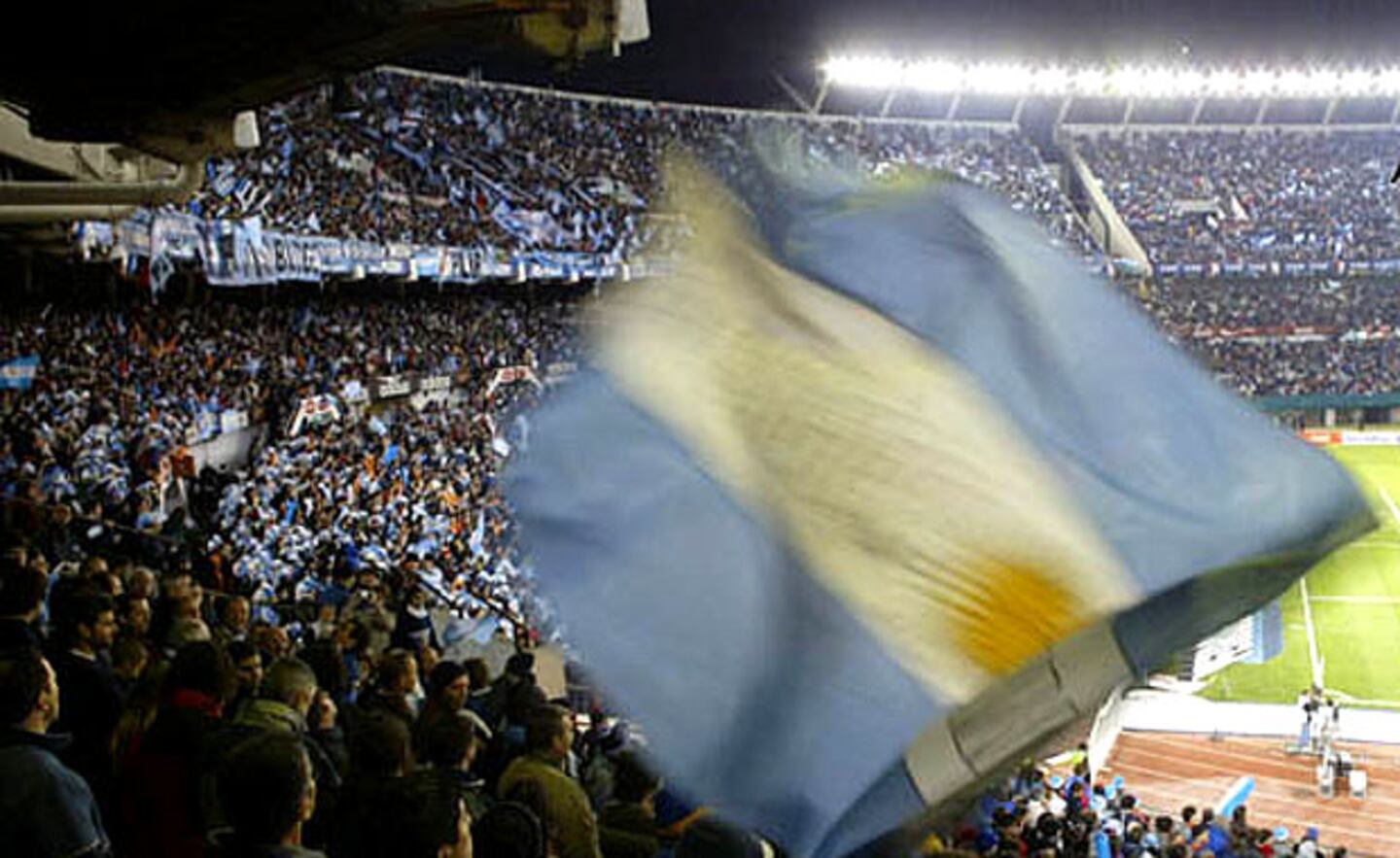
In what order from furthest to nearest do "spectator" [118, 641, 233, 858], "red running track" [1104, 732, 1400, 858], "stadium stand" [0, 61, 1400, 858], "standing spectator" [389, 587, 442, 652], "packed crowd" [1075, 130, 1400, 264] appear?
1. "packed crowd" [1075, 130, 1400, 264]
2. "red running track" [1104, 732, 1400, 858]
3. "standing spectator" [389, 587, 442, 652]
4. "spectator" [118, 641, 233, 858]
5. "stadium stand" [0, 61, 1400, 858]

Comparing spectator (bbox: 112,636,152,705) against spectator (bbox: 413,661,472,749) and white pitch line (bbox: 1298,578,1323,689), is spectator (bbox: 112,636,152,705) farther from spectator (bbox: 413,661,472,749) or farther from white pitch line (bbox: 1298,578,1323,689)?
white pitch line (bbox: 1298,578,1323,689)

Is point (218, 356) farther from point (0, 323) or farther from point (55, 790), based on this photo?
point (55, 790)

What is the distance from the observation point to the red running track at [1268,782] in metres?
17.0

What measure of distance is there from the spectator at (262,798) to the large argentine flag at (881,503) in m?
Result: 0.74

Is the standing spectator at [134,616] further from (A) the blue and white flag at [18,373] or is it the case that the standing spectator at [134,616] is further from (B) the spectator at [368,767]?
(A) the blue and white flag at [18,373]

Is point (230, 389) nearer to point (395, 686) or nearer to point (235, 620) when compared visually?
point (235, 620)

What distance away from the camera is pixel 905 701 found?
292 cm

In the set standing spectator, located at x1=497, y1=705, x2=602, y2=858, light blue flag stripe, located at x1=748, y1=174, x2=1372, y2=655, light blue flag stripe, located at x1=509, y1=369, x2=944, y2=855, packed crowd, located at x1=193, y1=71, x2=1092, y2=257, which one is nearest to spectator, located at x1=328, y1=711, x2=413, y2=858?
standing spectator, located at x1=497, y1=705, x2=602, y2=858

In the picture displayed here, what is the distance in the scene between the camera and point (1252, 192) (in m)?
62.7

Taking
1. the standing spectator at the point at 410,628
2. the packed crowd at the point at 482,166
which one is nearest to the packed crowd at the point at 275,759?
the standing spectator at the point at 410,628

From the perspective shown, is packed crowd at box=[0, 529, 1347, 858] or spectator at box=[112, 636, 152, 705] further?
spectator at box=[112, 636, 152, 705]

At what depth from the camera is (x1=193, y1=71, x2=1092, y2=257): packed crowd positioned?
31531mm

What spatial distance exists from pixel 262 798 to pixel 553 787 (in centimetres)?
109

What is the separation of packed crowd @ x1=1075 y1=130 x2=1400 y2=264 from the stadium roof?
3922 mm
